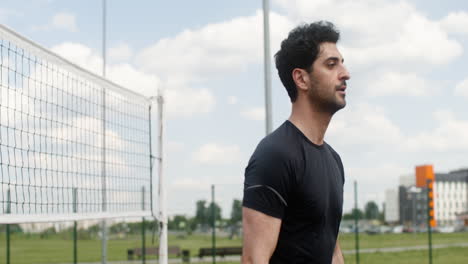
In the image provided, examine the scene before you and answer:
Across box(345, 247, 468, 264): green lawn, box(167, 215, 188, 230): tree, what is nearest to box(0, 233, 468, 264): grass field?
box(345, 247, 468, 264): green lawn

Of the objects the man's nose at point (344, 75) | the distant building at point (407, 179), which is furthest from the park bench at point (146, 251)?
the distant building at point (407, 179)

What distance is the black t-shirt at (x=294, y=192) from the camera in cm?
246

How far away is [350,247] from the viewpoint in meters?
30.0

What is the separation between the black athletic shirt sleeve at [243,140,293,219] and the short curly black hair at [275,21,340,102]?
343mm

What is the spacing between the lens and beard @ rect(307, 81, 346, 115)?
262cm

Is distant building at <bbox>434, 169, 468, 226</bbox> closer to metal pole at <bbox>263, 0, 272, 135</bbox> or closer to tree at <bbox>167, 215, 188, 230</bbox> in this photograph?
tree at <bbox>167, 215, 188, 230</bbox>

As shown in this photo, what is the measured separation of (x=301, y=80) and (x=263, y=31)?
19.6ft

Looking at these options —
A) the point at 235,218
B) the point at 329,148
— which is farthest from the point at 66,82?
the point at 235,218

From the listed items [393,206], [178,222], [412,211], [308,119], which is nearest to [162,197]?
[308,119]

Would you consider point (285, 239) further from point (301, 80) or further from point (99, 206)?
point (99, 206)

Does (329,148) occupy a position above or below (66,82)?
below

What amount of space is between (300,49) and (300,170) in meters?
0.51

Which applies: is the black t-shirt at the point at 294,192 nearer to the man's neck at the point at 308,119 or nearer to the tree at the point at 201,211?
the man's neck at the point at 308,119

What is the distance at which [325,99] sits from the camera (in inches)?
103
